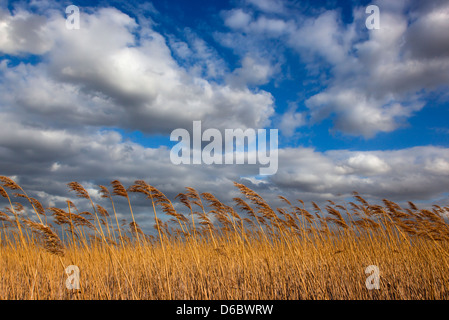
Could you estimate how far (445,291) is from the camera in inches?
209

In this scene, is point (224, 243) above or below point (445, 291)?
above
